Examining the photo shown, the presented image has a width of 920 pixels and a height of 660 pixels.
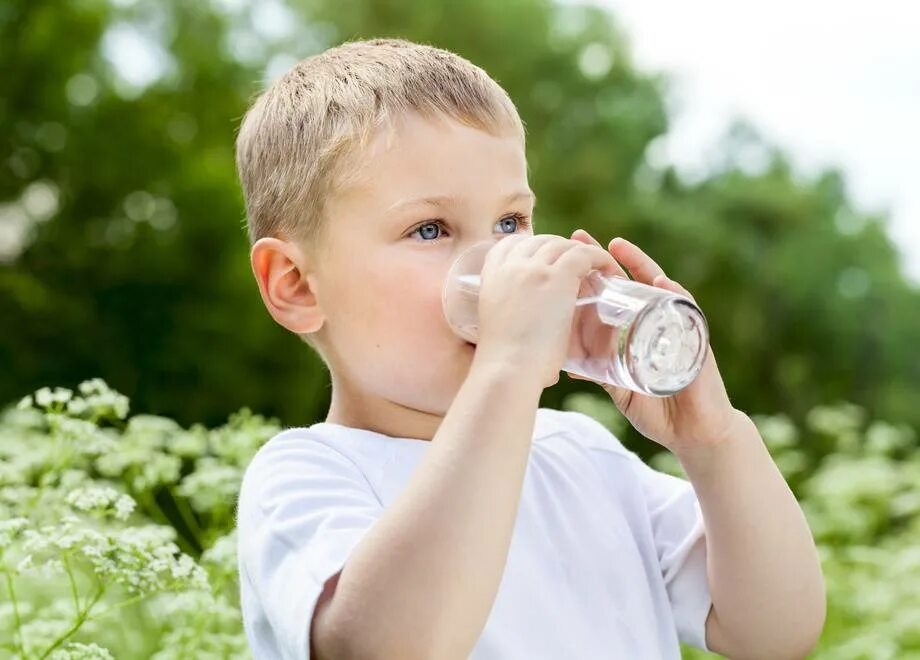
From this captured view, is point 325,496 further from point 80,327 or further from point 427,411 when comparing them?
point 80,327

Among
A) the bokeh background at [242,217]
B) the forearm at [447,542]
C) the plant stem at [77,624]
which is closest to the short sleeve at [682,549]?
the forearm at [447,542]

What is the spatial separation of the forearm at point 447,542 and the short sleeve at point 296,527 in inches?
1.6

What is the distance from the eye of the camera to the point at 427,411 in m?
1.03

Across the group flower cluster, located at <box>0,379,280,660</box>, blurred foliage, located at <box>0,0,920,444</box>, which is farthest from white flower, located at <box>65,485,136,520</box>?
blurred foliage, located at <box>0,0,920,444</box>

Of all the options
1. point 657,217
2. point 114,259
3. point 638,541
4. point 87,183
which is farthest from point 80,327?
point 638,541

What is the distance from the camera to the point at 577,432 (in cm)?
117

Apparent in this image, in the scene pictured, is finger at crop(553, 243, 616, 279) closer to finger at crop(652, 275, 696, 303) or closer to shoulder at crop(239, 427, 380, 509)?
finger at crop(652, 275, 696, 303)

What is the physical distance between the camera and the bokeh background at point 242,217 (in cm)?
757

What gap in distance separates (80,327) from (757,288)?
5.18 m

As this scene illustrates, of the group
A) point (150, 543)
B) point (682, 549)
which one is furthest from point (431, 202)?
point (150, 543)

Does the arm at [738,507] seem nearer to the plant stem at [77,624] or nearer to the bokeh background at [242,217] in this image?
the plant stem at [77,624]

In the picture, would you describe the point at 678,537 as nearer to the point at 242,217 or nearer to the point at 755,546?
the point at 755,546

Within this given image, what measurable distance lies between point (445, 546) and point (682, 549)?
1.30 feet

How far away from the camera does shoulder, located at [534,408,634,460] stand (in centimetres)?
A: 116
